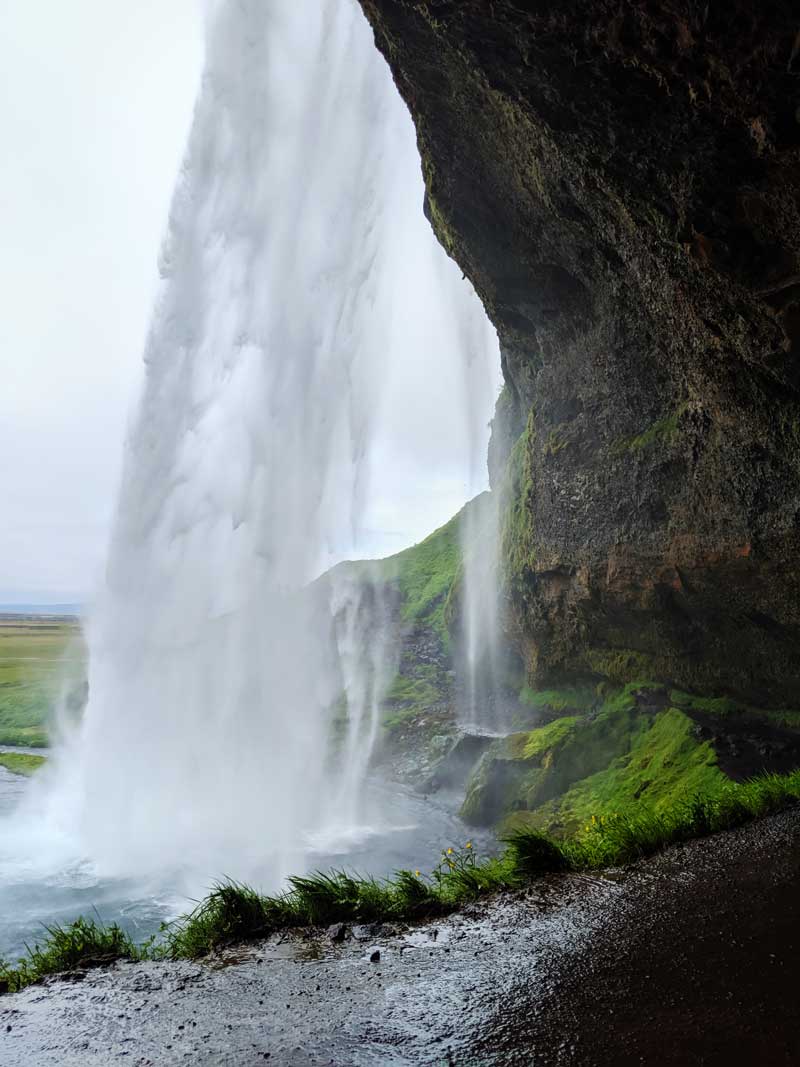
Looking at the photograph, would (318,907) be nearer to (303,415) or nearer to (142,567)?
(142,567)

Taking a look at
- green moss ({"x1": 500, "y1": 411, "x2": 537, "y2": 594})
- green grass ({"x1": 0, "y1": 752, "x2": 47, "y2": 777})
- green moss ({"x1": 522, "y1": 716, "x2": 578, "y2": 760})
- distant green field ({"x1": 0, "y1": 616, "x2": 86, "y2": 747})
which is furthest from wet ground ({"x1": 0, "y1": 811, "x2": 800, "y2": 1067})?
green grass ({"x1": 0, "y1": 752, "x2": 47, "y2": 777})

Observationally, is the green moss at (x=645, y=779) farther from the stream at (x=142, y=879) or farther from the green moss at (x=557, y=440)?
the green moss at (x=557, y=440)

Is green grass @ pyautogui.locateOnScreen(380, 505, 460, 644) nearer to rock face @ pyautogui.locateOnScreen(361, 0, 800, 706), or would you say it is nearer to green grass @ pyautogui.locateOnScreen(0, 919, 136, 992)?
rock face @ pyautogui.locateOnScreen(361, 0, 800, 706)

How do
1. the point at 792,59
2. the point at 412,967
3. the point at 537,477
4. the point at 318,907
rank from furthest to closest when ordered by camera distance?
the point at 537,477 < the point at 318,907 < the point at 792,59 < the point at 412,967

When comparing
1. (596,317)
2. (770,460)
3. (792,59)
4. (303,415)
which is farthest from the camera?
(303,415)

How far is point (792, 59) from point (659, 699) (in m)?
13.7

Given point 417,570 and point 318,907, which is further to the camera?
point 417,570

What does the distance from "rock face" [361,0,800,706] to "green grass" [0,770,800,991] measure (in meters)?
5.91

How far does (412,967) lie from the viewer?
4523mm

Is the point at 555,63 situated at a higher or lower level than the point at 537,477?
higher

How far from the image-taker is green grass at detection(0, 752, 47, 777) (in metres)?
25.4

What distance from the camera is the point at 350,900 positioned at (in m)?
5.68

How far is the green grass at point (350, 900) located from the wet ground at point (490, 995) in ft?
0.94

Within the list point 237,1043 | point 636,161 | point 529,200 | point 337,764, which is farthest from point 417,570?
point 237,1043
